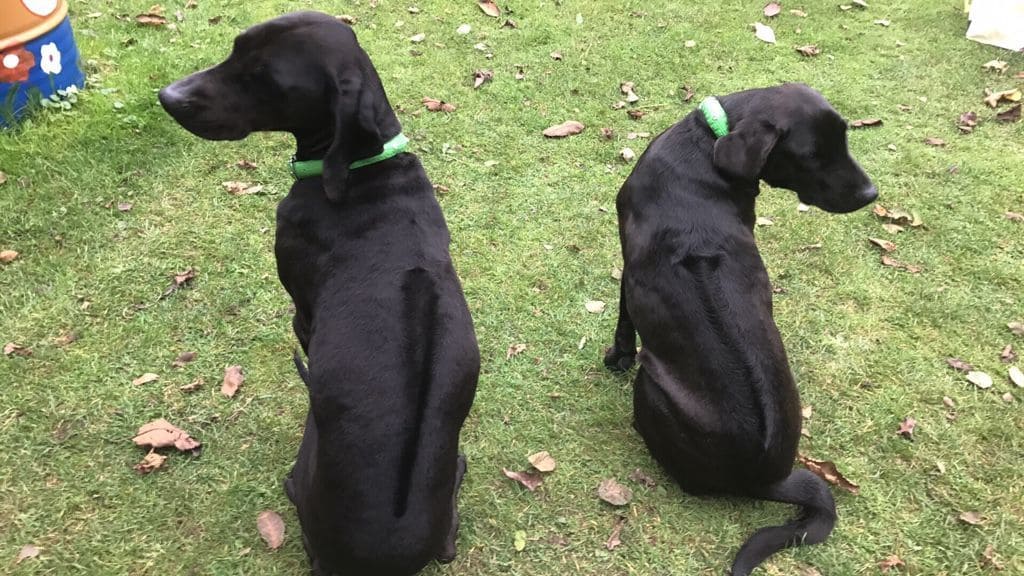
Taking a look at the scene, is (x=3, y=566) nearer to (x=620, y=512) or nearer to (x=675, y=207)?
(x=620, y=512)

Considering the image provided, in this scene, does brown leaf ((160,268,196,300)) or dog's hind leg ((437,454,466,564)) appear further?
brown leaf ((160,268,196,300))

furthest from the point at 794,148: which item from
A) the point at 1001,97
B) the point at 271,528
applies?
the point at 1001,97

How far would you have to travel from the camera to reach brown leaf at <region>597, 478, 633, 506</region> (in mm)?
3357

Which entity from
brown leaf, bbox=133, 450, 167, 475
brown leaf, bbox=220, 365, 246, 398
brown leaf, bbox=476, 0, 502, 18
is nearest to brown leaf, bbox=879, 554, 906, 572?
brown leaf, bbox=220, 365, 246, 398

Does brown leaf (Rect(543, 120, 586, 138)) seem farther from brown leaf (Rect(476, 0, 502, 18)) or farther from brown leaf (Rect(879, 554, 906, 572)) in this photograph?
brown leaf (Rect(879, 554, 906, 572))

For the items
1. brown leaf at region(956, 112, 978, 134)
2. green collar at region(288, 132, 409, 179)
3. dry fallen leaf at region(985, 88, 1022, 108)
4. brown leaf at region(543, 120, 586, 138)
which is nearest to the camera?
green collar at region(288, 132, 409, 179)

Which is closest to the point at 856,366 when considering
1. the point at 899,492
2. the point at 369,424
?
the point at 899,492

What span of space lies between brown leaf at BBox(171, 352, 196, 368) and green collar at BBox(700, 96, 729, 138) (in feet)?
9.41

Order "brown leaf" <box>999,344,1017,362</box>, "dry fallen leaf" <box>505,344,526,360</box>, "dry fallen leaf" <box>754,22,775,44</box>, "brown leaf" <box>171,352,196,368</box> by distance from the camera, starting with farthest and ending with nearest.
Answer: "dry fallen leaf" <box>754,22,775,44</box> < "brown leaf" <box>999,344,1017,362</box> < "dry fallen leaf" <box>505,344,526,360</box> < "brown leaf" <box>171,352,196,368</box>

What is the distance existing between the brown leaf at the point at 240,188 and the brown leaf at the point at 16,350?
1581mm

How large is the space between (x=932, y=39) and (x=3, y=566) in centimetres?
830

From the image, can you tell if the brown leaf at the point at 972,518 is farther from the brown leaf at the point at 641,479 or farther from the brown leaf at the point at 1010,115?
the brown leaf at the point at 1010,115

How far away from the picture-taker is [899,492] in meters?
3.43

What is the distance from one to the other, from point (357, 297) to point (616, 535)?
1614mm
